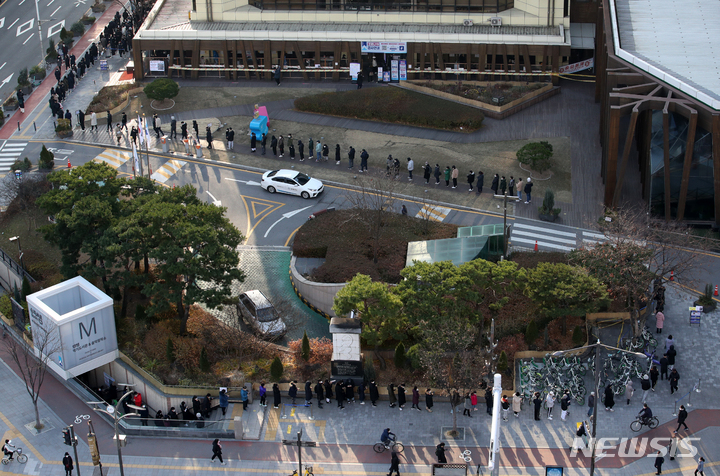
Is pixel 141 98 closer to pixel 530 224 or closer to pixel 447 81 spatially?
pixel 447 81

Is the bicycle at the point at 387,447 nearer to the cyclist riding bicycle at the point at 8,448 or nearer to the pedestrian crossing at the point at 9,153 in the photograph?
the cyclist riding bicycle at the point at 8,448

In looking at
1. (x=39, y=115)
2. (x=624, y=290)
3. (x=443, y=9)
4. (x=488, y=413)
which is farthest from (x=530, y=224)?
(x=39, y=115)

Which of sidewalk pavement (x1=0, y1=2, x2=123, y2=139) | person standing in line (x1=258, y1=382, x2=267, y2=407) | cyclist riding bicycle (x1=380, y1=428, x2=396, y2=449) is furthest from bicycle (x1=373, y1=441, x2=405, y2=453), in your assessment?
sidewalk pavement (x1=0, y1=2, x2=123, y2=139)

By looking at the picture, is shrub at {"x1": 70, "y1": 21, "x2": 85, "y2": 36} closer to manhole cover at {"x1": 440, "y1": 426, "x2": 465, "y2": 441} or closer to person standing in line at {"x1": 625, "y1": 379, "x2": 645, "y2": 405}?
manhole cover at {"x1": 440, "y1": 426, "x2": 465, "y2": 441}

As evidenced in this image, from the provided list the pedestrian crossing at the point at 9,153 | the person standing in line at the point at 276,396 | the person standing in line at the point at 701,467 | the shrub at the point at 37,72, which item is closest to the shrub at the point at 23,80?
the shrub at the point at 37,72

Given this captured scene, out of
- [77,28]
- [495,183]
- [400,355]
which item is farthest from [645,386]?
[77,28]
